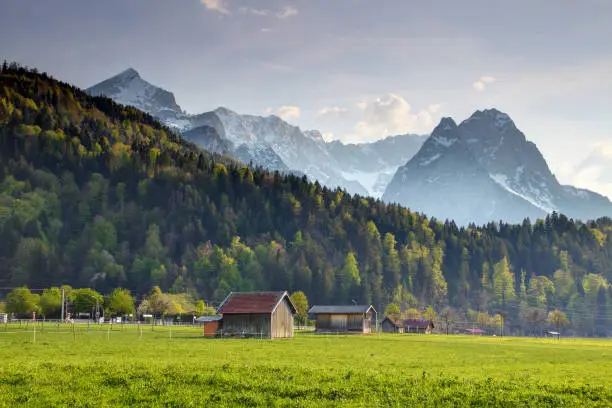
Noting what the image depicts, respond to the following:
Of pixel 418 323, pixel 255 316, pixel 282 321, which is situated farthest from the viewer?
pixel 418 323

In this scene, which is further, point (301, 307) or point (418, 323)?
point (418, 323)

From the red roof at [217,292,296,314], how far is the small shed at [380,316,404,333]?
92268 millimetres

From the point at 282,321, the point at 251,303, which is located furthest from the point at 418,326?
the point at 251,303

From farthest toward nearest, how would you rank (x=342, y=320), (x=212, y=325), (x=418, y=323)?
1. (x=418, y=323)
2. (x=342, y=320)
3. (x=212, y=325)

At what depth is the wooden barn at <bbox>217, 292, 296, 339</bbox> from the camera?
324 ft

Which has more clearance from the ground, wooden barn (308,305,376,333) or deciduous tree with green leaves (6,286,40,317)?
deciduous tree with green leaves (6,286,40,317)

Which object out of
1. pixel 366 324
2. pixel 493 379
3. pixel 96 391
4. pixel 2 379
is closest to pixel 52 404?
pixel 96 391

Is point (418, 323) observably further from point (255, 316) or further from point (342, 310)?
point (255, 316)

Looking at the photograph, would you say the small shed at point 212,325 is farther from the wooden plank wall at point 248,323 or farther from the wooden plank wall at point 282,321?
the wooden plank wall at point 282,321

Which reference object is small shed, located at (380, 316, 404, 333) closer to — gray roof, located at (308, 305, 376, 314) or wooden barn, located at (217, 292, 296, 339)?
gray roof, located at (308, 305, 376, 314)

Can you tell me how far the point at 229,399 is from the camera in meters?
29.0

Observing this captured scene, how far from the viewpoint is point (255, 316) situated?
99375mm

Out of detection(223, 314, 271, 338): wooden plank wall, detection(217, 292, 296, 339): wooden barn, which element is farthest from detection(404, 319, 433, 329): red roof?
detection(223, 314, 271, 338): wooden plank wall

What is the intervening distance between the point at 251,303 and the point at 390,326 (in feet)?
322
